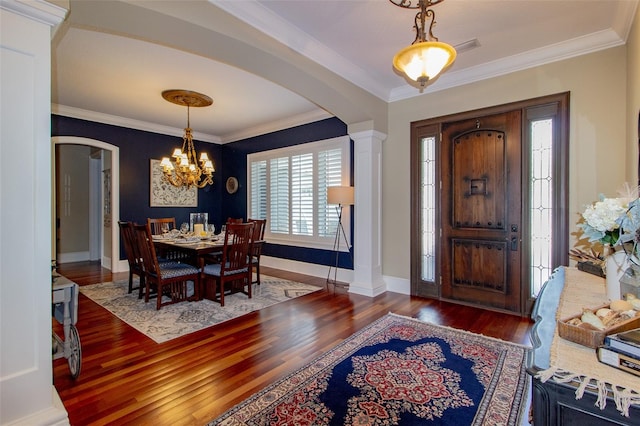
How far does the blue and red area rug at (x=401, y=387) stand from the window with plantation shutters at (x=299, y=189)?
2.70m

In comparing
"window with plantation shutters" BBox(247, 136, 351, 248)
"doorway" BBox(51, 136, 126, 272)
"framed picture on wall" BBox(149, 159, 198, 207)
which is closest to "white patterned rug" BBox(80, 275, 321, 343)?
"window with plantation shutters" BBox(247, 136, 351, 248)

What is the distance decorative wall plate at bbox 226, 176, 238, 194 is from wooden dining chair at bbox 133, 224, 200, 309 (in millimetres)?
3152

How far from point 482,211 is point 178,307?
13.1ft

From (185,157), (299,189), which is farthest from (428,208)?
(185,157)

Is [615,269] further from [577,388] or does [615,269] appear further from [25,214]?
[25,214]

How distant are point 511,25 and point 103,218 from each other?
746 cm

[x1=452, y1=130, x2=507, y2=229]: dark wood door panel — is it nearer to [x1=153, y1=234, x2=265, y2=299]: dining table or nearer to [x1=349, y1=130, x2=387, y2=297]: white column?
[x1=349, y1=130, x2=387, y2=297]: white column

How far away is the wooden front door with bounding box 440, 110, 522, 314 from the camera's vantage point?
365 cm

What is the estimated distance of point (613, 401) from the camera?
0.85m

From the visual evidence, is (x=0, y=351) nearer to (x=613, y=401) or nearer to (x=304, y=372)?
(x=304, y=372)

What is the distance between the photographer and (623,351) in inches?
37.4

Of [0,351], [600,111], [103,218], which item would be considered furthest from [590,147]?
[103,218]

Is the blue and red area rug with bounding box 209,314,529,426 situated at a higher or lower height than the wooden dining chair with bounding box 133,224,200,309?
lower

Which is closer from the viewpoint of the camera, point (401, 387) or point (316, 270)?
point (401, 387)
